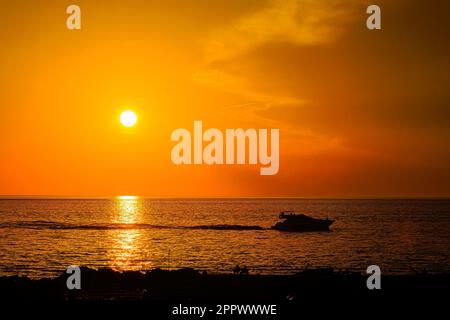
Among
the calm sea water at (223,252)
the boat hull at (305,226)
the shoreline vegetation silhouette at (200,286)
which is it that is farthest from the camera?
the boat hull at (305,226)

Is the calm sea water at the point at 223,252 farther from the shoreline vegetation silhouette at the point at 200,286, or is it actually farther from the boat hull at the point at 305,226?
the shoreline vegetation silhouette at the point at 200,286

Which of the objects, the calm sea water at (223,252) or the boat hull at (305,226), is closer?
the calm sea water at (223,252)

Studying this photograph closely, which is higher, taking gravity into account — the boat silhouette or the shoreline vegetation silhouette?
the shoreline vegetation silhouette

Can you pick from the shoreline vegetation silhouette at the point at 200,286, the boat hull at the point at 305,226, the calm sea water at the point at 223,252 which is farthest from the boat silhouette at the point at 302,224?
the shoreline vegetation silhouette at the point at 200,286

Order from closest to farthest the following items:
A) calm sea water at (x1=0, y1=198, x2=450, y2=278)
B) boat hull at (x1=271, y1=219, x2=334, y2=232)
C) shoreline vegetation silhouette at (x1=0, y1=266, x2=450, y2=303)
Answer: shoreline vegetation silhouette at (x1=0, y1=266, x2=450, y2=303)
calm sea water at (x1=0, y1=198, x2=450, y2=278)
boat hull at (x1=271, y1=219, x2=334, y2=232)

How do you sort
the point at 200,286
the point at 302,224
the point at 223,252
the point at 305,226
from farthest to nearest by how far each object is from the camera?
the point at 305,226 < the point at 302,224 < the point at 223,252 < the point at 200,286

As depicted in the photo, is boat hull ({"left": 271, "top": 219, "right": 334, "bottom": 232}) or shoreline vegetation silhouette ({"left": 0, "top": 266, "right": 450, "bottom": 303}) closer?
shoreline vegetation silhouette ({"left": 0, "top": 266, "right": 450, "bottom": 303})

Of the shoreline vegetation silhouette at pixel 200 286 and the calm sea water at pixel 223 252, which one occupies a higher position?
the shoreline vegetation silhouette at pixel 200 286

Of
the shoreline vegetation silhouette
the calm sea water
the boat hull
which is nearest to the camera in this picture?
the shoreline vegetation silhouette

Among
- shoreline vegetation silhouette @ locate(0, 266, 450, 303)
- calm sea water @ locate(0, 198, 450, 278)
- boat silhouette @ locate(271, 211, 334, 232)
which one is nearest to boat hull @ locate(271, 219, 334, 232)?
boat silhouette @ locate(271, 211, 334, 232)

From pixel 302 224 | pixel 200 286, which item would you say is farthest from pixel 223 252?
pixel 200 286

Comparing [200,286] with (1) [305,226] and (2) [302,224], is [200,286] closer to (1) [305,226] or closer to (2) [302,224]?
(2) [302,224]

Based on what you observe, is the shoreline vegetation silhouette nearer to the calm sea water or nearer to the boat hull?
the calm sea water
